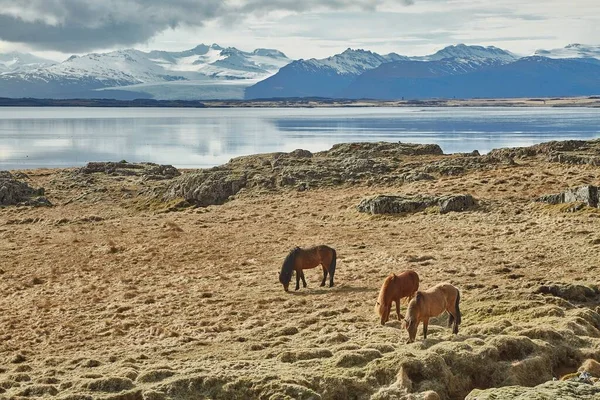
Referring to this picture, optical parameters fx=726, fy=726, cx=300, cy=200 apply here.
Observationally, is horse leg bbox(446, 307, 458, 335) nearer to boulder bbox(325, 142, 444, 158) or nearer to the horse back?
the horse back

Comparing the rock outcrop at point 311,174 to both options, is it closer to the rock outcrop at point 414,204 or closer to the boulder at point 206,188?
the boulder at point 206,188

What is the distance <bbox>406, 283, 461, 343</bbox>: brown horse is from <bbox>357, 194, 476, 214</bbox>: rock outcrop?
67.1 ft

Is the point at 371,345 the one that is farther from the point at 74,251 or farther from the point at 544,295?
the point at 74,251

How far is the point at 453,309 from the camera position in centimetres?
1717

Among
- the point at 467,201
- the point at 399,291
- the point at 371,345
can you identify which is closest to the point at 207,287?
the point at 399,291

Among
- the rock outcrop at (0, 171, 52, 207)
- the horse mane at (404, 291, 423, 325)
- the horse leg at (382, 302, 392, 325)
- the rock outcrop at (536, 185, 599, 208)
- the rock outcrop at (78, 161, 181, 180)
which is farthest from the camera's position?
the rock outcrop at (78, 161, 181, 180)

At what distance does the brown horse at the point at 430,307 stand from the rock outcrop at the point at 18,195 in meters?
42.2

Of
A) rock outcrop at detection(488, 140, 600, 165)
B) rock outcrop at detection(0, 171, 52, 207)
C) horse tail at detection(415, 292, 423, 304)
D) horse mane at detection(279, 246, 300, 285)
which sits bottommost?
rock outcrop at detection(0, 171, 52, 207)

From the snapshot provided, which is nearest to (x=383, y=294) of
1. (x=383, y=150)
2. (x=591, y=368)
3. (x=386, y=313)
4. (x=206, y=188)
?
(x=386, y=313)

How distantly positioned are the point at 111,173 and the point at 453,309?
55.3m

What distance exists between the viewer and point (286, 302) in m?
21.9

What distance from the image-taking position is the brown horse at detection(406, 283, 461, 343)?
1614 centimetres

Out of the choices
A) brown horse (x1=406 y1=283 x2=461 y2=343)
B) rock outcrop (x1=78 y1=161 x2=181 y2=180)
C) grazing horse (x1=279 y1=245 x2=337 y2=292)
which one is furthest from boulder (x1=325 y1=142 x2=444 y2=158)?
brown horse (x1=406 y1=283 x2=461 y2=343)

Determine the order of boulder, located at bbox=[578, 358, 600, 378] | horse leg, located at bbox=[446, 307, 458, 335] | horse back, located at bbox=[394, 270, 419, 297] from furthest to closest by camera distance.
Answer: horse back, located at bbox=[394, 270, 419, 297] < horse leg, located at bbox=[446, 307, 458, 335] < boulder, located at bbox=[578, 358, 600, 378]
